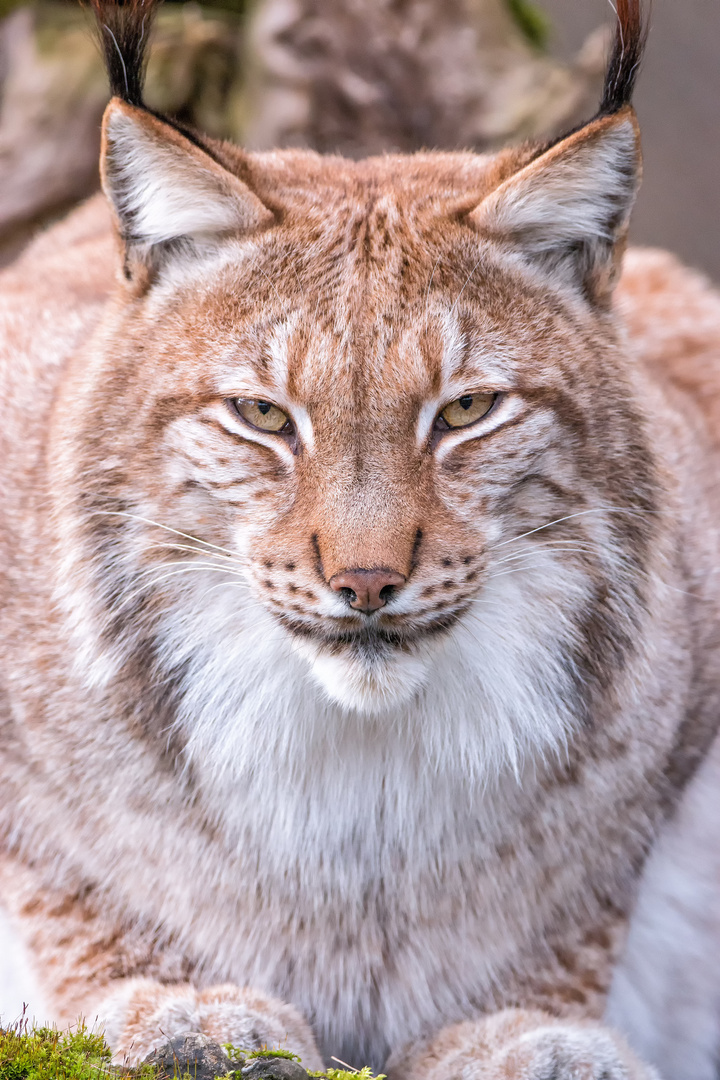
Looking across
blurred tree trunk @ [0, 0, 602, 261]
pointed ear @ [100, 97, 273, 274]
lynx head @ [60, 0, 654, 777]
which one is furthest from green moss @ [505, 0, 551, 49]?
pointed ear @ [100, 97, 273, 274]

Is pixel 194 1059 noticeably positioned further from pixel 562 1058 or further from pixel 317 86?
pixel 317 86

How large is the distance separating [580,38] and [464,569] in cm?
636

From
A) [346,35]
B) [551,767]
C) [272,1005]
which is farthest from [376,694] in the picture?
[346,35]

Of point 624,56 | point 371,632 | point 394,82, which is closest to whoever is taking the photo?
point 371,632

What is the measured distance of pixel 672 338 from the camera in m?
4.75

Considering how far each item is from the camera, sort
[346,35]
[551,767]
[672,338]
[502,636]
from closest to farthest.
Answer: [502,636], [551,767], [672,338], [346,35]

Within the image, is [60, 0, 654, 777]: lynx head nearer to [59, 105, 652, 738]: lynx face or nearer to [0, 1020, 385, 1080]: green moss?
[59, 105, 652, 738]: lynx face

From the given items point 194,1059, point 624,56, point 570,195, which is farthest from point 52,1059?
point 624,56

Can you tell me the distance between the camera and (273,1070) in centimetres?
247

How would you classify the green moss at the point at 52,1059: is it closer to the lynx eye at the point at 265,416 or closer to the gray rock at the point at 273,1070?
the gray rock at the point at 273,1070

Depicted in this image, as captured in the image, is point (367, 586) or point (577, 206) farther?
point (577, 206)

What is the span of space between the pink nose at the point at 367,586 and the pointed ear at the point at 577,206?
3.07 feet

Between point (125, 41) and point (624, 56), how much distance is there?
44.4 inches

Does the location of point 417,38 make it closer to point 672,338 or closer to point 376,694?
point 672,338
